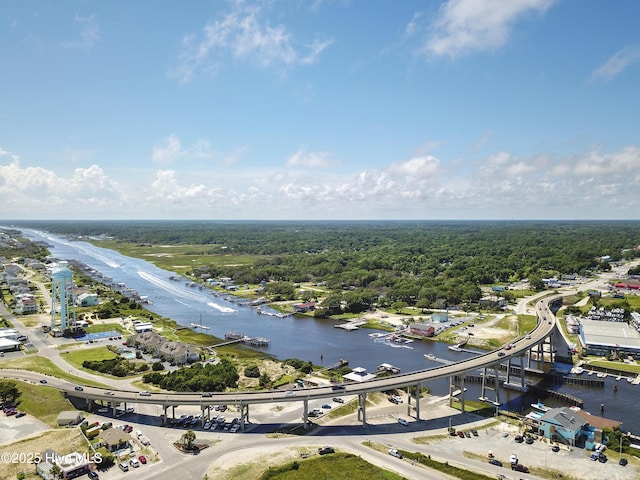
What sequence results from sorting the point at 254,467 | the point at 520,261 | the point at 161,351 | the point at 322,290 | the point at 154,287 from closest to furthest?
the point at 254,467 < the point at 161,351 < the point at 322,290 < the point at 154,287 < the point at 520,261

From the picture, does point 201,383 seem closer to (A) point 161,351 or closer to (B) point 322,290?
(A) point 161,351

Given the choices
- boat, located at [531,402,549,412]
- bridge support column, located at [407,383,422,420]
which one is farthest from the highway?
boat, located at [531,402,549,412]

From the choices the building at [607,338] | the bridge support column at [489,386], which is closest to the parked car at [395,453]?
the bridge support column at [489,386]

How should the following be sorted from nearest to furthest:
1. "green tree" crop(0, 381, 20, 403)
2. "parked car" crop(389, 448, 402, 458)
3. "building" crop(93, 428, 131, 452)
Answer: "parked car" crop(389, 448, 402, 458), "building" crop(93, 428, 131, 452), "green tree" crop(0, 381, 20, 403)

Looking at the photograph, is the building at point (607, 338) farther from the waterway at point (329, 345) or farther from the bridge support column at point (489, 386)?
the bridge support column at point (489, 386)

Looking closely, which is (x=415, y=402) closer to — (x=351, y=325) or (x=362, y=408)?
A: (x=362, y=408)

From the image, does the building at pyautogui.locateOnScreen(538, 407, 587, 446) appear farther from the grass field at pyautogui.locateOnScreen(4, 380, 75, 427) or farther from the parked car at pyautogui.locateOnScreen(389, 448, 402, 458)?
the grass field at pyautogui.locateOnScreen(4, 380, 75, 427)

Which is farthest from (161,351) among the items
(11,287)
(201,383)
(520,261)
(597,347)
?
(520,261)
